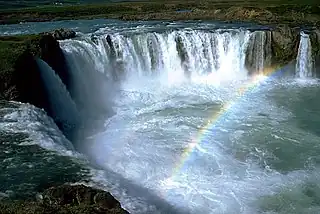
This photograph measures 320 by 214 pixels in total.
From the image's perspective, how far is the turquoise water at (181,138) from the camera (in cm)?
1143

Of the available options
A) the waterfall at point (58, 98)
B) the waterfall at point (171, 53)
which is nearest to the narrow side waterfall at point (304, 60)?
the waterfall at point (171, 53)

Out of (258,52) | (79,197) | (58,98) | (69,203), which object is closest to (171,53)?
(258,52)

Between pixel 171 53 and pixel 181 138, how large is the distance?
11.5 meters

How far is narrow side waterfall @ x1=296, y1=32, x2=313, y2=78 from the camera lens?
28141 millimetres

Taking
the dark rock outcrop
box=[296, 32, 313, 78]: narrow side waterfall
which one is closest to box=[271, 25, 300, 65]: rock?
box=[296, 32, 313, 78]: narrow side waterfall

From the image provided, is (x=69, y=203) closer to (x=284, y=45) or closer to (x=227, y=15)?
(x=284, y=45)

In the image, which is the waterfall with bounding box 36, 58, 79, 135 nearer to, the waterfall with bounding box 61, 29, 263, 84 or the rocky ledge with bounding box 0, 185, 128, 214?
the waterfall with bounding box 61, 29, 263, 84

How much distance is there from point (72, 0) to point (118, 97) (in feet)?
214

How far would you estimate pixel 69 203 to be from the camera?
26.2ft

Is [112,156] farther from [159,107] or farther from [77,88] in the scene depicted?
[77,88]

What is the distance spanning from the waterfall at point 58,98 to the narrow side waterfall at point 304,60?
1603 cm

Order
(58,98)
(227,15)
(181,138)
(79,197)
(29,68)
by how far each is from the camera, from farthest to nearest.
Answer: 1. (227,15)
2. (58,98)
3. (29,68)
4. (181,138)
5. (79,197)

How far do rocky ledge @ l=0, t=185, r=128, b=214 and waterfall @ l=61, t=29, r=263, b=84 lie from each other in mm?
16904

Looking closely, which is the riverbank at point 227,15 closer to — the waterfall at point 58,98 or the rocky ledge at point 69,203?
the waterfall at point 58,98
